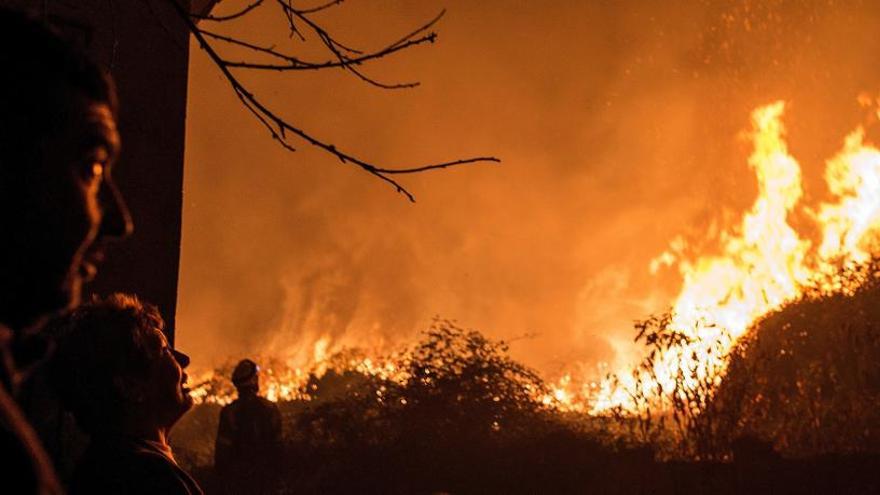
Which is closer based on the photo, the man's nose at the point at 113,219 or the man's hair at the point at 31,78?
the man's hair at the point at 31,78

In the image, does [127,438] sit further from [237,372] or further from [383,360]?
[383,360]

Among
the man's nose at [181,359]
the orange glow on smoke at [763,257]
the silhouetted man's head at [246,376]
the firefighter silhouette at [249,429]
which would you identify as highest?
the orange glow on smoke at [763,257]

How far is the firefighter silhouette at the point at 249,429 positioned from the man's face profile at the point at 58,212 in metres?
7.82

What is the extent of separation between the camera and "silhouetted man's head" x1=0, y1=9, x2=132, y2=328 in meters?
1.07

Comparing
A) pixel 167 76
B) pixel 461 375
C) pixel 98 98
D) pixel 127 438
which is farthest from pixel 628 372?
pixel 98 98

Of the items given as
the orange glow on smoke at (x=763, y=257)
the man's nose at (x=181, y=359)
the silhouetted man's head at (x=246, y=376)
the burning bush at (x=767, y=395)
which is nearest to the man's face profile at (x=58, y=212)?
the man's nose at (x=181, y=359)

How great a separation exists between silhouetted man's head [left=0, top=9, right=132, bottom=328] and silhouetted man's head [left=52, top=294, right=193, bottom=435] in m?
1.51

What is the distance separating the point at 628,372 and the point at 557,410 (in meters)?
1.43

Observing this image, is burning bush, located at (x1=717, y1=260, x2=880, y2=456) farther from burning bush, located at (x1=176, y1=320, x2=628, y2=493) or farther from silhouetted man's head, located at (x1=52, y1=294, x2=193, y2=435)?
silhouetted man's head, located at (x1=52, y1=294, x2=193, y2=435)

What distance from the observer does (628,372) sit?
14.5 metres

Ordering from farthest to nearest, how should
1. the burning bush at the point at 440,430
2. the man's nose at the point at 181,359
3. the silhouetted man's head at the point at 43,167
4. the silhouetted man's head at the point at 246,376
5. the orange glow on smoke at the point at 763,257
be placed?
the orange glow on smoke at the point at 763,257, the burning bush at the point at 440,430, the silhouetted man's head at the point at 246,376, the man's nose at the point at 181,359, the silhouetted man's head at the point at 43,167

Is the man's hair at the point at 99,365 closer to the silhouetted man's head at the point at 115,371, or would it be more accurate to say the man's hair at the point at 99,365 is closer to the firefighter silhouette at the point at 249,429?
the silhouetted man's head at the point at 115,371

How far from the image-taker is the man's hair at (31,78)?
1069 millimetres

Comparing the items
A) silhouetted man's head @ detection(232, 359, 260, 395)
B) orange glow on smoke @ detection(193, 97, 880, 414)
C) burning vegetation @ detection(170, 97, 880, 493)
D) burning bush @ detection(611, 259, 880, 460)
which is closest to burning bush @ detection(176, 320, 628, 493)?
burning vegetation @ detection(170, 97, 880, 493)
